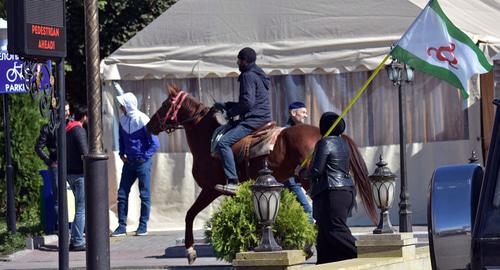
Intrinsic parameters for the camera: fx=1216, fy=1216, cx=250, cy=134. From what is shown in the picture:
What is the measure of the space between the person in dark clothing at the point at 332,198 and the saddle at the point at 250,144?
3603 millimetres

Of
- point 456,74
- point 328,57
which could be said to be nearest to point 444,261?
point 456,74

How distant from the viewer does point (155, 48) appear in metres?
19.2

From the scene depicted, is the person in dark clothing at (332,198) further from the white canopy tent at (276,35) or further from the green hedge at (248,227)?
the white canopy tent at (276,35)

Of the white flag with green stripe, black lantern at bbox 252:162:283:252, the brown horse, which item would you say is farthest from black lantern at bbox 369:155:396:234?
the white flag with green stripe

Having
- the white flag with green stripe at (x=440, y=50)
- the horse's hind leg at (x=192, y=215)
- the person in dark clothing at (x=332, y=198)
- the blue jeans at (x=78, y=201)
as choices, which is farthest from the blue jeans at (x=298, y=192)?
the white flag with green stripe at (x=440, y=50)

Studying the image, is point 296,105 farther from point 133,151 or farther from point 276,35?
point 133,151

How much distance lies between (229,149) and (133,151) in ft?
9.98

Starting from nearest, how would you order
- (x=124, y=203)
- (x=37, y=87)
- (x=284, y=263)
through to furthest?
1. (x=284, y=263)
2. (x=37, y=87)
3. (x=124, y=203)

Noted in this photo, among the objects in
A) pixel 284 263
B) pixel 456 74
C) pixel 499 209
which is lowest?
pixel 284 263

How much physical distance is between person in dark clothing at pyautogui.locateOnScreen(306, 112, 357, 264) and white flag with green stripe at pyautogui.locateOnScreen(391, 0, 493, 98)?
3.67 feet

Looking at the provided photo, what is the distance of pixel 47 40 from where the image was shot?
398 inches

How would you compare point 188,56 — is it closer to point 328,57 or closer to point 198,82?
point 198,82

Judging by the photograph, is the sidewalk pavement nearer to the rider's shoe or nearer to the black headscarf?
the rider's shoe

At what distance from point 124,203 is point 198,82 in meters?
2.38
